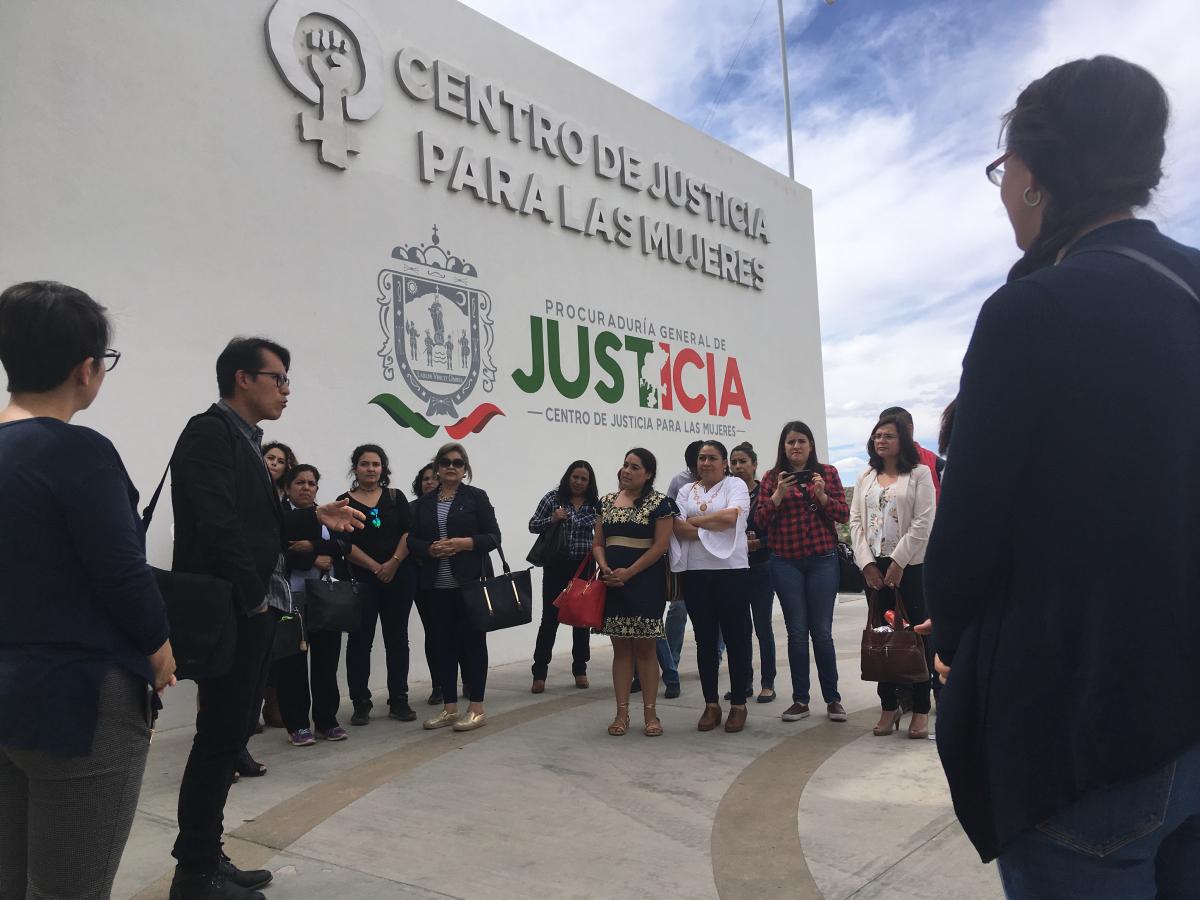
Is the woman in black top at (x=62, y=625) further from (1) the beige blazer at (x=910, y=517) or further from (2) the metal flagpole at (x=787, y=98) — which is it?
(2) the metal flagpole at (x=787, y=98)

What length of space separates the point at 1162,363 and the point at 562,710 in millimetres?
5130

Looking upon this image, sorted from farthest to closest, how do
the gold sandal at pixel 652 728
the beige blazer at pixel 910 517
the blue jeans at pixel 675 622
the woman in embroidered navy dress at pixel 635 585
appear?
the blue jeans at pixel 675 622 < the woman in embroidered navy dress at pixel 635 585 < the gold sandal at pixel 652 728 < the beige blazer at pixel 910 517

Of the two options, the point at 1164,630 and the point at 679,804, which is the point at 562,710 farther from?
the point at 1164,630

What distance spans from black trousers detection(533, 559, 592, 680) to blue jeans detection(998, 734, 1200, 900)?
545 cm

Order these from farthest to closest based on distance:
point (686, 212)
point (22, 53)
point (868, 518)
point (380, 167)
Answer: point (686, 212) < point (380, 167) < point (22, 53) < point (868, 518)

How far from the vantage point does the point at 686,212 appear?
10461mm

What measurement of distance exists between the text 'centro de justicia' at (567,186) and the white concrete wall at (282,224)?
99 millimetres

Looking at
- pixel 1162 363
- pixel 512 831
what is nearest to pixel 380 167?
pixel 512 831

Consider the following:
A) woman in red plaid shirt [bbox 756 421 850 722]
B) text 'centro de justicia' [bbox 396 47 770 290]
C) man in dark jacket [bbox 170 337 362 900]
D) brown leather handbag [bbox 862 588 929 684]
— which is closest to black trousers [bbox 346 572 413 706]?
woman in red plaid shirt [bbox 756 421 850 722]

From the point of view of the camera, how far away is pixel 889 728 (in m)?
4.93

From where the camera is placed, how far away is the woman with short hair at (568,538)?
652cm

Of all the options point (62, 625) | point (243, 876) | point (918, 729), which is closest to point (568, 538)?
point (918, 729)

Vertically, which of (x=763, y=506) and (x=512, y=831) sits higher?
(x=763, y=506)

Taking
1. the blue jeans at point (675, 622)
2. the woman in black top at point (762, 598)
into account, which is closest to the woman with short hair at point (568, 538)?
the blue jeans at point (675, 622)
